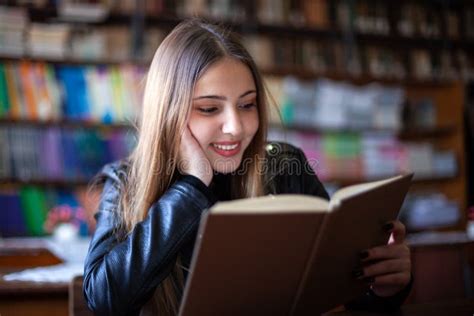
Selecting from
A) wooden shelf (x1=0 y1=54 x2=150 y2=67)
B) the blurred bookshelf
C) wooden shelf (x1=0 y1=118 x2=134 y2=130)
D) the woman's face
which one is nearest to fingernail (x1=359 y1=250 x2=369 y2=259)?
the woman's face

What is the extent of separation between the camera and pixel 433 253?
6.75 ft

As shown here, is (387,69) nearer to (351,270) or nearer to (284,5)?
(284,5)

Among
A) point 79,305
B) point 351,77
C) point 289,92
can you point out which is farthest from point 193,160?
point 351,77

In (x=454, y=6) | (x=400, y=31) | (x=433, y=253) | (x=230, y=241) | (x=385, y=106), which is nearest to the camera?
(x=230, y=241)

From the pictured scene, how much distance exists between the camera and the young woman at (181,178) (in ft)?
3.83

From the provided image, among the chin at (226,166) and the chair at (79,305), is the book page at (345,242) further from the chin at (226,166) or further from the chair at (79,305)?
the chair at (79,305)

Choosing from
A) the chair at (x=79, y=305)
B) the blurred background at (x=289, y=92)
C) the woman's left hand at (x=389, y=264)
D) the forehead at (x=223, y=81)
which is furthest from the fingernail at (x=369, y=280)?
the blurred background at (x=289, y=92)

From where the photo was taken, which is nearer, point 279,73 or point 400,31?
point 279,73

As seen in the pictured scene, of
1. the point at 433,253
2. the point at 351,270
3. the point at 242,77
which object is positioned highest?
the point at 242,77

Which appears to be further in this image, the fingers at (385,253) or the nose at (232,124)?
the nose at (232,124)

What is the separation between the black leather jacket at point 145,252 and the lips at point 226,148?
88mm

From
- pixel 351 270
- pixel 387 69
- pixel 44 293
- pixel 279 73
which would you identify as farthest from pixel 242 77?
pixel 387 69

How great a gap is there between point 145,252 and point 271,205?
1.26 feet

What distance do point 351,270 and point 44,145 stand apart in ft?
9.24
